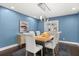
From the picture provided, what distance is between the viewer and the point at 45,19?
142 centimetres

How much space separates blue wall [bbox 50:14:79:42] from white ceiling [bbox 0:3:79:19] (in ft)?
0.29

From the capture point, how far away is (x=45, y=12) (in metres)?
1.39

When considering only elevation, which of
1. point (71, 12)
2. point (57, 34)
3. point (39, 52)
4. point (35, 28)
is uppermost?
point (71, 12)

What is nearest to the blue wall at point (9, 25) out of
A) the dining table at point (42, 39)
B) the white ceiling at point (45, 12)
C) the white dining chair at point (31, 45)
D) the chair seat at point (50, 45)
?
the white ceiling at point (45, 12)

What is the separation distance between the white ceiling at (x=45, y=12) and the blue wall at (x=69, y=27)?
0.29 ft

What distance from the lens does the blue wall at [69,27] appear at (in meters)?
1.35

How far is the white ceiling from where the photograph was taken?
1.31 metres

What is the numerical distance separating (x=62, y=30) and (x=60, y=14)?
282 mm

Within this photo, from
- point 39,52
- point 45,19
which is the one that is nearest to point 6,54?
point 39,52

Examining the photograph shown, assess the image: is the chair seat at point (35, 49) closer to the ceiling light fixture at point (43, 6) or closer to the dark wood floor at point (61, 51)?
the dark wood floor at point (61, 51)

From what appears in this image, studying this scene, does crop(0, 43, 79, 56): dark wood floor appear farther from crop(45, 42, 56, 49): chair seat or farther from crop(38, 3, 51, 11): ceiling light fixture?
crop(38, 3, 51, 11): ceiling light fixture

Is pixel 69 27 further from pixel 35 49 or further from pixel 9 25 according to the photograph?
pixel 9 25

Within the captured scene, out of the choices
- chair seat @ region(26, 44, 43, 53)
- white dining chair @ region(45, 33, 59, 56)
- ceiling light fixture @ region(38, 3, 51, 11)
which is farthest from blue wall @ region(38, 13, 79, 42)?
chair seat @ region(26, 44, 43, 53)

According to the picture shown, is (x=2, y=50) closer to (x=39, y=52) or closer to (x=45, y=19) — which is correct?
(x=39, y=52)
